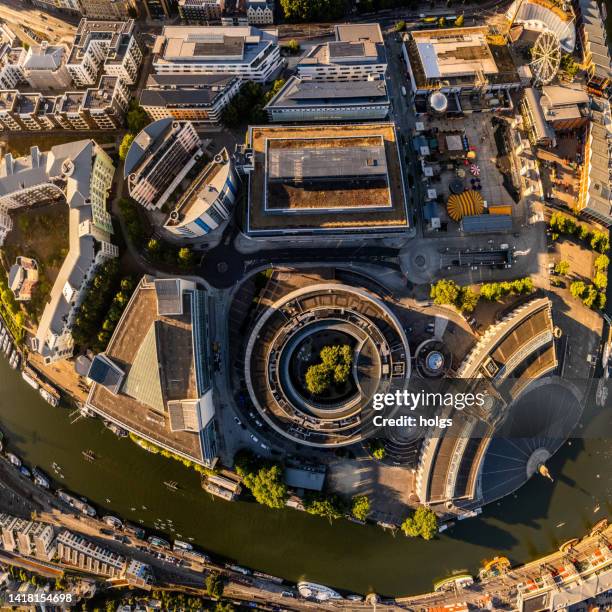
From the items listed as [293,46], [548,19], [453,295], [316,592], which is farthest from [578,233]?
[316,592]

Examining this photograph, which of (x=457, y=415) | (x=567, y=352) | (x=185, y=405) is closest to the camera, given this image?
(x=185, y=405)

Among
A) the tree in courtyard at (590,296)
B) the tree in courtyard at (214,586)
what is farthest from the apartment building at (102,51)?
the tree in courtyard at (590,296)

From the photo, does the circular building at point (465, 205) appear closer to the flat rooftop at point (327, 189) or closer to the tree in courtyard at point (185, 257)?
the flat rooftop at point (327, 189)

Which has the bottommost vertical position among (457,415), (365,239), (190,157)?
(457,415)

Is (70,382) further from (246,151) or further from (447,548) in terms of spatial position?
(447,548)

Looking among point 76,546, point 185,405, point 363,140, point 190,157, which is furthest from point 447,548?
point 190,157

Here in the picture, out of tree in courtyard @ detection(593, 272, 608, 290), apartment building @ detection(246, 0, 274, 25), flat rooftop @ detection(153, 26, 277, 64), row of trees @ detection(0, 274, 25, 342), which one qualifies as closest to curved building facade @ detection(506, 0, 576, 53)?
tree in courtyard @ detection(593, 272, 608, 290)
